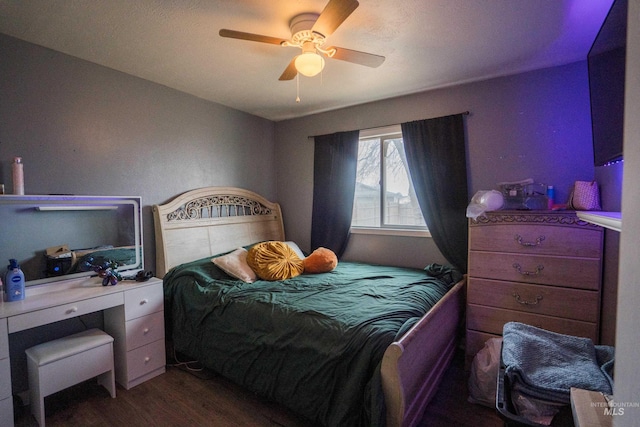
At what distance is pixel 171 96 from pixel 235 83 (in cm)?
68

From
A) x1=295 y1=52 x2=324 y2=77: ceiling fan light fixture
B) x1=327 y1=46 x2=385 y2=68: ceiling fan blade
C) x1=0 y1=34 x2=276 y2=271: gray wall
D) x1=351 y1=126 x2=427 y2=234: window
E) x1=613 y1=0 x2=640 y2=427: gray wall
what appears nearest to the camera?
x1=613 y1=0 x2=640 y2=427: gray wall

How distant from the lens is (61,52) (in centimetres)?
219

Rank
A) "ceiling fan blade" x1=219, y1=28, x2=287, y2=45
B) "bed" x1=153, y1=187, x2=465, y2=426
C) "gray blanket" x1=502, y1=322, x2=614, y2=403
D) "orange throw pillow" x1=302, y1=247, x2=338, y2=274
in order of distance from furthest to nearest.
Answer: "orange throw pillow" x1=302, y1=247, x2=338, y2=274
"ceiling fan blade" x1=219, y1=28, x2=287, y2=45
"bed" x1=153, y1=187, x2=465, y2=426
"gray blanket" x1=502, y1=322, x2=614, y2=403

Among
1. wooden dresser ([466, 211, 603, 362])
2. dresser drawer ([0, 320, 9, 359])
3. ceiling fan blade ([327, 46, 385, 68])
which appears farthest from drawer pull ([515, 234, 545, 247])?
dresser drawer ([0, 320, 9, 359])

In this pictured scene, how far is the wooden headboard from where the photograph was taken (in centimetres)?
271

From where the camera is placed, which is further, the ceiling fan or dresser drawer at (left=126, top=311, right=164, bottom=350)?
dresser drawer at (left=126, top=311, right=164, bottom=350)

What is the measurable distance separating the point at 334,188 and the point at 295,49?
1.64 meters

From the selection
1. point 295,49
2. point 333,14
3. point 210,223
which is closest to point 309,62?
→ point 333,14

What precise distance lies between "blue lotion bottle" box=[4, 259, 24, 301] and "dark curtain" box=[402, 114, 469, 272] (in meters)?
3.13

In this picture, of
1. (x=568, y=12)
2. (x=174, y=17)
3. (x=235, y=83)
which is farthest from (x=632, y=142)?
(x=235, y=83)

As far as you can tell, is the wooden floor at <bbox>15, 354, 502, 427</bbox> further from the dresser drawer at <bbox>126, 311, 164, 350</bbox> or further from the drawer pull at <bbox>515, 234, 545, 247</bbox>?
the drawer pull at <bbox>515, 234, 545, 247</bbox>

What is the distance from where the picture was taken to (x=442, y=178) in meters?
2.81

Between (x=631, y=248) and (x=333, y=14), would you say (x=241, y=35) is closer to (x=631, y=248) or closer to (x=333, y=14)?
(x=333, y=14)

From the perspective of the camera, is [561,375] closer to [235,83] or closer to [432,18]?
[432,18]
